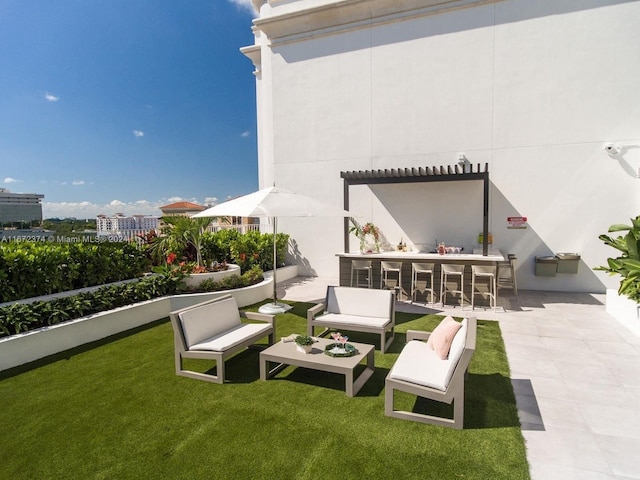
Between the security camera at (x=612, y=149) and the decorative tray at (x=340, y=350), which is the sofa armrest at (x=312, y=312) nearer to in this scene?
the decorative tray at (x=340, y=350)

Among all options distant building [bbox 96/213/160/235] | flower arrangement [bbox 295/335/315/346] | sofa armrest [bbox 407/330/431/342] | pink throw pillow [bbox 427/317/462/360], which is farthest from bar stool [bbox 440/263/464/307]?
distant building [bbox 96/213/160/235]

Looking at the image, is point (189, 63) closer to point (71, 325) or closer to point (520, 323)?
point (71, 325)

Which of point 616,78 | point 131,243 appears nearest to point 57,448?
point 131,243

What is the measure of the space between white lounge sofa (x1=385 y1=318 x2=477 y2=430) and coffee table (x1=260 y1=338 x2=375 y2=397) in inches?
20.6

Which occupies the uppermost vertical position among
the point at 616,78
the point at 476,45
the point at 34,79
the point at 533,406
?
the point at 34,79

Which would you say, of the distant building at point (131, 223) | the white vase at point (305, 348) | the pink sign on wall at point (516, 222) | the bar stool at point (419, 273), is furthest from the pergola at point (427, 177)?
the distant building at point (131, 223)

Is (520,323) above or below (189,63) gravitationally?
below

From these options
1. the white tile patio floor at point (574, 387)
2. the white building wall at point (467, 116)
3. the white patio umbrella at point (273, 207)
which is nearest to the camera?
the white tile patio floor at point (574, 387)

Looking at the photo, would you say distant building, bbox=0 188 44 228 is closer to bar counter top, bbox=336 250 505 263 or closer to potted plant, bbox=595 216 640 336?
bar counter top, bbox=336 250 505 263

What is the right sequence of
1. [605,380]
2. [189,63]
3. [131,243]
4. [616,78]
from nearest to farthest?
1. [605,380]
2. [131,243]
3. [616,78]
4. [189,63]

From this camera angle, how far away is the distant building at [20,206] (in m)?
19.5

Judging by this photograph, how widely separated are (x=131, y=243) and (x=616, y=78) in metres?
12.5

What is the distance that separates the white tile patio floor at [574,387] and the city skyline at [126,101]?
11.4 m

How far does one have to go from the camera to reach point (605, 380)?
14.7ft
